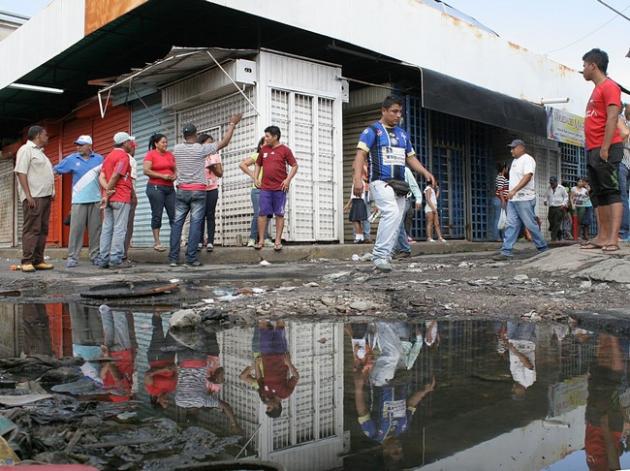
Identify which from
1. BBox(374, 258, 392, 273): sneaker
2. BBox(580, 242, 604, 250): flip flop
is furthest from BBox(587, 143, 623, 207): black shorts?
BBox(374, 258, 392, 273): sneaker

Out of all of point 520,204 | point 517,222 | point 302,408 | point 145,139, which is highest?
point 145,139

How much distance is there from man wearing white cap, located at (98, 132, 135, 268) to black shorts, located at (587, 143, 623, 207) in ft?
18.1

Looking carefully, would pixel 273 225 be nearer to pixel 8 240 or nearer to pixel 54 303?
pixel 54 303

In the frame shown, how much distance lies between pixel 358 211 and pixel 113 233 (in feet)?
14.3

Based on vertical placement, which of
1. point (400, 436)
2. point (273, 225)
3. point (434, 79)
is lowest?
point (400, 436)

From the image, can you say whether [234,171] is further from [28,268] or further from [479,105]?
[479,105]

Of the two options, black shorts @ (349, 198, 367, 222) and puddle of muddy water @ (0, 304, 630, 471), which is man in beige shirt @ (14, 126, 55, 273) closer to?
puddle of muddy water @ (0, 304, 630, 471)

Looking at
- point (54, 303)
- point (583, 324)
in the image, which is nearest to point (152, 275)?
point (54, 303)

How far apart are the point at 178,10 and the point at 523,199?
599 centimetres

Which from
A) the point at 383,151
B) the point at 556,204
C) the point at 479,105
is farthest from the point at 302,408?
the point at 556,204

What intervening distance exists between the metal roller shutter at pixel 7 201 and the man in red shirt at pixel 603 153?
61.9 ft

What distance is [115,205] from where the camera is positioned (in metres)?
7.81

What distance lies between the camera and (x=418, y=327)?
361cm

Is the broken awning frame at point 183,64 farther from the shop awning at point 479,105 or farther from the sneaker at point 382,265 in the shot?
the sneaker at point 382,265
